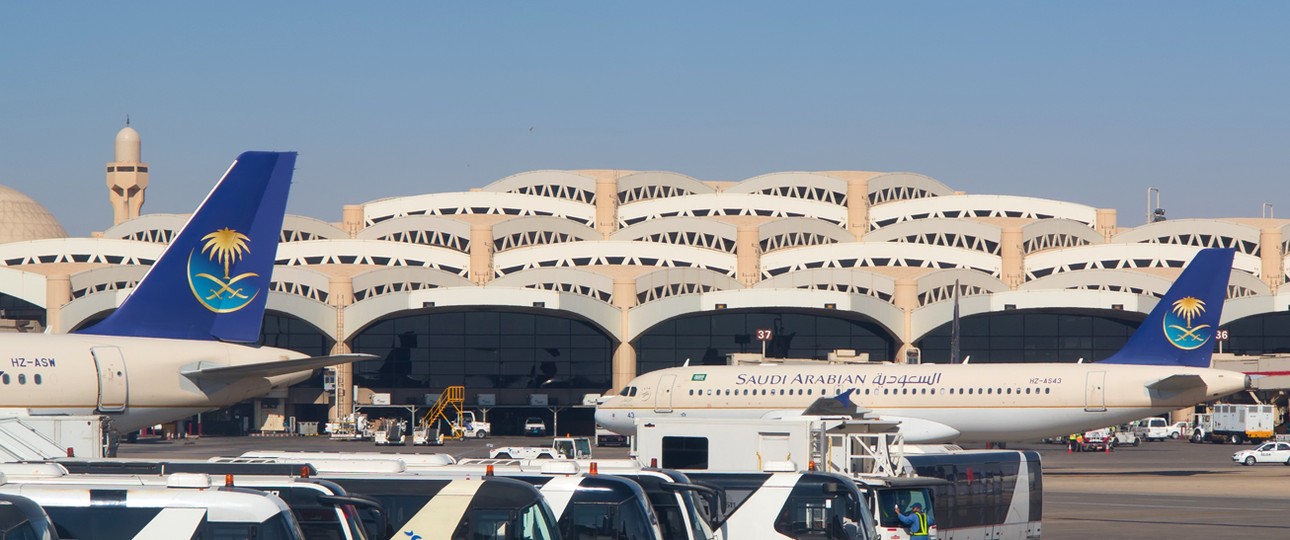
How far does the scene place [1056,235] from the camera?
102m

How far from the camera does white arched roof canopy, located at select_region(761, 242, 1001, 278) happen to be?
9706 centimetres

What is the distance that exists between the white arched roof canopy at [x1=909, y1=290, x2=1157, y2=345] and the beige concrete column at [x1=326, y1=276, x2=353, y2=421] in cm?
3167

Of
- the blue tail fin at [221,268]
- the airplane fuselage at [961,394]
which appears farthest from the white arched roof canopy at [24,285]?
→ the blue tail fin at [221,268]

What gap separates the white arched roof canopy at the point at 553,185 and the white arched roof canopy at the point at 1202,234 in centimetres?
3704

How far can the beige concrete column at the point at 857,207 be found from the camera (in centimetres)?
10894

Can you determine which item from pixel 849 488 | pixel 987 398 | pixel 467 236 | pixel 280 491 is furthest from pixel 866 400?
pixel 467 236

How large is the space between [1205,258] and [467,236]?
61554mm

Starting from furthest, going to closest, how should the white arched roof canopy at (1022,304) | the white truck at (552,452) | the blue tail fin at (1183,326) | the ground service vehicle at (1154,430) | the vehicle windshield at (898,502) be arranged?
the ground service vehicle at (1154,430) < the white arched roof canopy at (1022,304) < the blue tail fin at (1183,326) < the white truck at (552,452) < the vehicle windshield at (898,502)

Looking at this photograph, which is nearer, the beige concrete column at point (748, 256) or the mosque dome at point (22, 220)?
the beige concrete column at point (748, 256)

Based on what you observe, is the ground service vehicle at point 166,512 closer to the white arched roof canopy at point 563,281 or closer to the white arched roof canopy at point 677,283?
the white arched roof canopy at point 677,283

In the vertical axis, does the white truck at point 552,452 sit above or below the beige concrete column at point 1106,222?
below

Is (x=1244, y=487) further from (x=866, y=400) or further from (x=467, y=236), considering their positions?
(x=467, y=236)

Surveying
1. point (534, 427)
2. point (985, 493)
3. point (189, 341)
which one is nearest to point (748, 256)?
point (534, 427)

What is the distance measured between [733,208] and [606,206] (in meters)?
8.89
